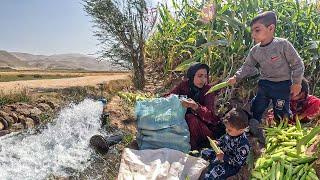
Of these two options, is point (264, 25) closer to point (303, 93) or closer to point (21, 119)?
point (303, 93)

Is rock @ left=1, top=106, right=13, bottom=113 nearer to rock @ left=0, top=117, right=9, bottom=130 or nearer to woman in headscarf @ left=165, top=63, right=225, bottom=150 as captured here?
rock @ left=0, top=117, right=9, bottom=130

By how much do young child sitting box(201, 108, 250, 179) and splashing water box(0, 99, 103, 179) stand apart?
1797 millimetres

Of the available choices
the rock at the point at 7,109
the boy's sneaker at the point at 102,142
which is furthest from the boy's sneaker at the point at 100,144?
the rock at the point at 7,109

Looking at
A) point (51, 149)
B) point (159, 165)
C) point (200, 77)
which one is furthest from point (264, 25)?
point (51, 149)

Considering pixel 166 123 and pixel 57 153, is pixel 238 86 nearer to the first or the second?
pixel 166 123

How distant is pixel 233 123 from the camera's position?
3.39m

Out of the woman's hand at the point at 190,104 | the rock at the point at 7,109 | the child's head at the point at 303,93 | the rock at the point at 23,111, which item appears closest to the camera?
the woman's hand at the point at 190,104

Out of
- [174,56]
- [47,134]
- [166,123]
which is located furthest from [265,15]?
[47,134]

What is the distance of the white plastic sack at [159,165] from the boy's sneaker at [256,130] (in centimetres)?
57

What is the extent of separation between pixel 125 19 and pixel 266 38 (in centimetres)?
482

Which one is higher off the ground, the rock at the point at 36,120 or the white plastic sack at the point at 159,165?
the white plastic sack at the point at 159,165

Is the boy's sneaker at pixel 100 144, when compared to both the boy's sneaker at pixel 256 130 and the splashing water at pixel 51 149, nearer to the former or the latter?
the splashing water at pixel 51 149

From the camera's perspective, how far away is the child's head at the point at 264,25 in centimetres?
383

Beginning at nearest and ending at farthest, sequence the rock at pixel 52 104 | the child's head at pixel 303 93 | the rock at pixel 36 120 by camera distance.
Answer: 1. the child's head at pixel 303 93
2. the rock at pixel 36 120
3. the rock at pixel 52 104
